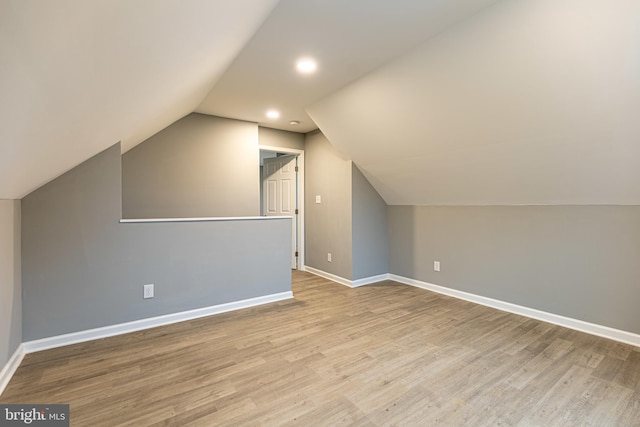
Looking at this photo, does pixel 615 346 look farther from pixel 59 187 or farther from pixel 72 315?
pixel 59 187

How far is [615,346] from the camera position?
2434mm

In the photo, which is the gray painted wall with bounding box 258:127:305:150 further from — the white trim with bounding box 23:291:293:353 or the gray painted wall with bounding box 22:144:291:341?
the white trim with bounding box 23:291:293:353

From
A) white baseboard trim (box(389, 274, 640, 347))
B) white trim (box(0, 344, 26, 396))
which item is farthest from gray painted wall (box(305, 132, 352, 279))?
white trim (box(0, 344, 26, 396))

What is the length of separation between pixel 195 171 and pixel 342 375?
3.19 meters

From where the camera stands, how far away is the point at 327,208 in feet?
15.4

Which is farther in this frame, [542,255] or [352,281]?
[352,281]

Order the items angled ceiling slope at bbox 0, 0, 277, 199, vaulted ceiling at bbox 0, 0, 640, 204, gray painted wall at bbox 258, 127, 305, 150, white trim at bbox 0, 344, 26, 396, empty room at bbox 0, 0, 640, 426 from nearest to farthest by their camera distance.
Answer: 1. angled ceiling slope at bbox 0, 0, 277, 199
2. vaulted ceiling at bbox 0, 0, 640, 204
3. empty room at bbox 0, 0, 640, 426
4. white trim at bbox 0, 344, 26, 396
5. gray painted wall at bbox 258, 127, 305, 150

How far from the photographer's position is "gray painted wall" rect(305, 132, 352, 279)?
430cm

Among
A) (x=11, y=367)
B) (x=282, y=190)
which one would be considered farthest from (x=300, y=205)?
(x=11, y=367)

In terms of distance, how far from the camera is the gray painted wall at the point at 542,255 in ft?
8.36

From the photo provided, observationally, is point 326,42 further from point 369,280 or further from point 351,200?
point 369,280

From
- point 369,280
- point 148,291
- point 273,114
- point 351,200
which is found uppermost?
point 273,114

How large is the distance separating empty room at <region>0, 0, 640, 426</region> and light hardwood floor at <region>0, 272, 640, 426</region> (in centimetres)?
2

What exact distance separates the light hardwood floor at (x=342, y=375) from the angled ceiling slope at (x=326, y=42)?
92.4 inches
